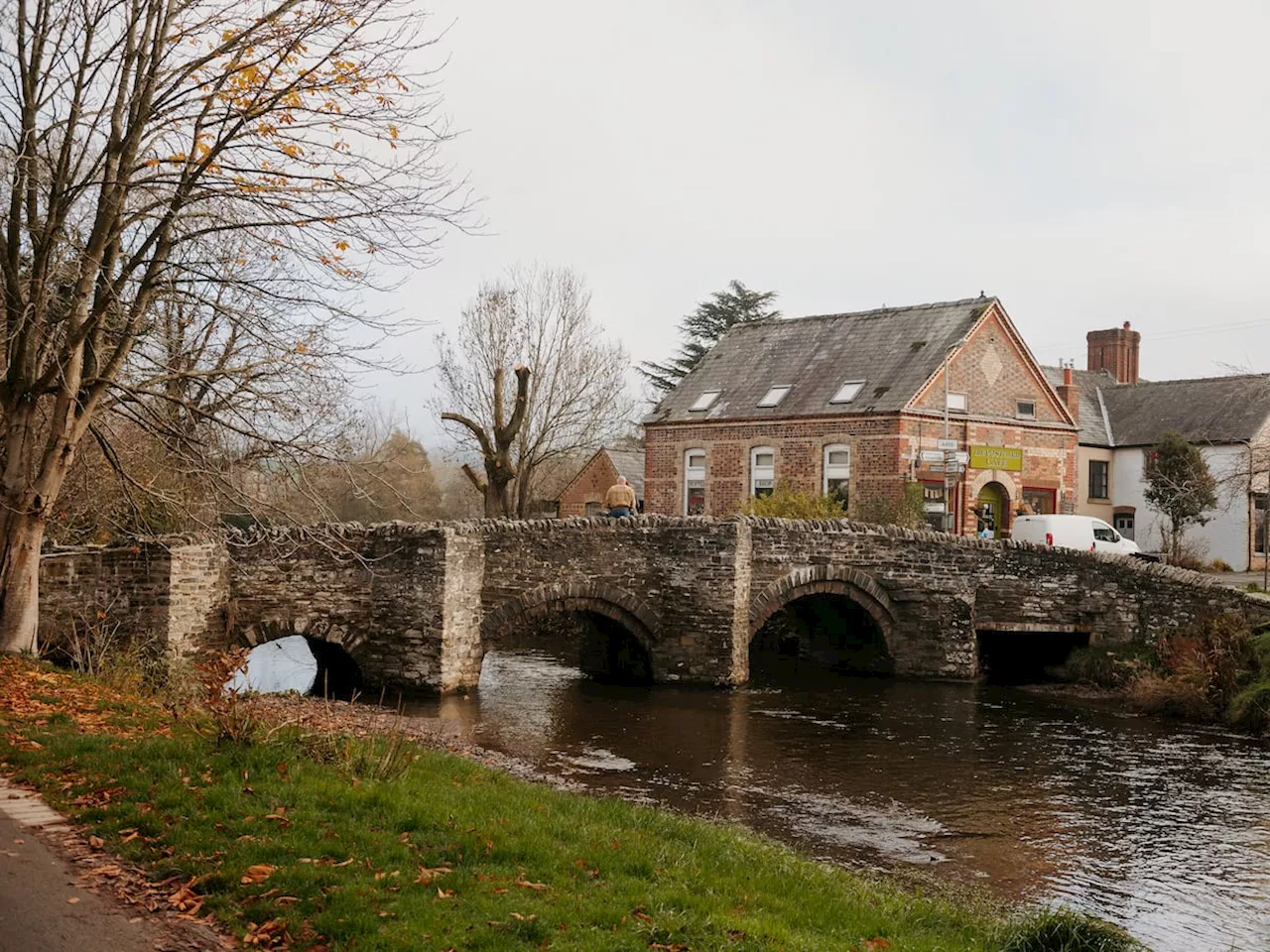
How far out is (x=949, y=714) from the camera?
2012cm

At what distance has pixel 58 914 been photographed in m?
5.55

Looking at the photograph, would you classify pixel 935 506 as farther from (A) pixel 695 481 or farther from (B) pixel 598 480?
(B) pixel 598 480

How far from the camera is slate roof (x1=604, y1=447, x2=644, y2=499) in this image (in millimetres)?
41062

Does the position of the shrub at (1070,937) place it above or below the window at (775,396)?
below

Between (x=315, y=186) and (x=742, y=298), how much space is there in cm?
3671

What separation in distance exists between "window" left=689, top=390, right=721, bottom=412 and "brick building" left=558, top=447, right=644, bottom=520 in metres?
5.92

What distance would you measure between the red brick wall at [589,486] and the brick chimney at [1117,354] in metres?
20.4

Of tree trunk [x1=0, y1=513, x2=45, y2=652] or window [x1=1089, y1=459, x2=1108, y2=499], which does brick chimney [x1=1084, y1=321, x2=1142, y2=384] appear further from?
tree trunk [x1=0, y1=513, x2=45, y2=652]

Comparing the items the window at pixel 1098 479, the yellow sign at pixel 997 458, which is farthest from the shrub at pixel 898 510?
the window at pixel 1098 479

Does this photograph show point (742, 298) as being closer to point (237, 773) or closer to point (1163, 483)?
point (1163, 483)

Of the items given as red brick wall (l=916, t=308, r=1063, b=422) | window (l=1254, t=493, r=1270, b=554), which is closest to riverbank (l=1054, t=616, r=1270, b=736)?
red brick wall (l=916, t=308, r=1063, b=422)

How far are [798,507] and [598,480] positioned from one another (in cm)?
1457

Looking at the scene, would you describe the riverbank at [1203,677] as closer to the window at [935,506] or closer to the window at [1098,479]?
the window at [935,506]

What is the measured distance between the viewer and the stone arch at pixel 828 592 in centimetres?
2227
